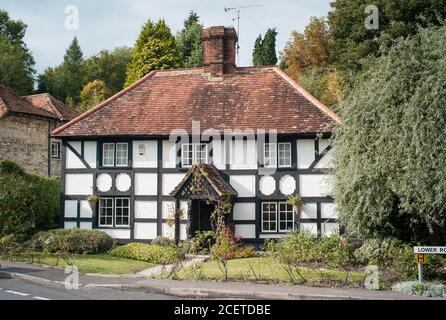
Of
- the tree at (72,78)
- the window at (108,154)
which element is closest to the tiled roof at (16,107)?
the window at (108,154)

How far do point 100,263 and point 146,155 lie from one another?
21.4ft

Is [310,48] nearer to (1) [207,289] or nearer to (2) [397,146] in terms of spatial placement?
(2) [397,146]

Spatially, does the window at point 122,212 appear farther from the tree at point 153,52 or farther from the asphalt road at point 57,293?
the tree at point 153,52

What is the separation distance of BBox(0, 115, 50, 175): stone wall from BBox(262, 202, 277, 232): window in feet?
51.5

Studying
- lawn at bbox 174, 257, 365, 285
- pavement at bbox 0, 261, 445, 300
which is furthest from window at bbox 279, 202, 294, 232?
pavement at bbox 0, 261, 445, 300

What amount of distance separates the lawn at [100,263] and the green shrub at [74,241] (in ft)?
2.44

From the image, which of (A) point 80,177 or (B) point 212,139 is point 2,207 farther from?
(B) point 212,139

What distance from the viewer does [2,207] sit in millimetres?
21141

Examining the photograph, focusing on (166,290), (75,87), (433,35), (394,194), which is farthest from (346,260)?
(75,87)

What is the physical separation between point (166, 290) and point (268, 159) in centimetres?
1044

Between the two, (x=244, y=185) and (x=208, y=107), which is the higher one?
(x=208, y=107)

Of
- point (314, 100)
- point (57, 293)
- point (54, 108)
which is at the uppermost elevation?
point (54, 108)

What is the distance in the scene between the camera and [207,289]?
44.7 feet

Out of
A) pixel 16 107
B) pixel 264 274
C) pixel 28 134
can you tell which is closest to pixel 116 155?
pixel 28 134
